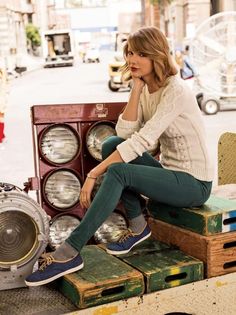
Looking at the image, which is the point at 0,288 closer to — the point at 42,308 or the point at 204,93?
the point at 42,308

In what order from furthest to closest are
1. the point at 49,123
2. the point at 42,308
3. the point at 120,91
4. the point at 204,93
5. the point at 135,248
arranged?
the point at 120,91
the point at 204,93
the point at 49,123
the point at 135,248
the point at 42,308

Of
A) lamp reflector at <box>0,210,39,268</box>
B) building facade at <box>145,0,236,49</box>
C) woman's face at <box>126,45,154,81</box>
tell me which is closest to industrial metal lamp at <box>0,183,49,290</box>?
lamp reflector at <box>0,210,39,268</box>

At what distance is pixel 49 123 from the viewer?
3465 mm

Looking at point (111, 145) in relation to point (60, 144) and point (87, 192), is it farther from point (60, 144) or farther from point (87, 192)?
point (60, 144)

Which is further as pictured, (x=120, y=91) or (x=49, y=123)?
(x=120, y=91)

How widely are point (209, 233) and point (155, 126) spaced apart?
61cm

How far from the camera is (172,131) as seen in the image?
9.17 feet

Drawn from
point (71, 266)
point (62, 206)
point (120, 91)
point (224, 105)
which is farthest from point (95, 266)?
point (120, 91)

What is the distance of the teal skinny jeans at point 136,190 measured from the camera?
2.60m

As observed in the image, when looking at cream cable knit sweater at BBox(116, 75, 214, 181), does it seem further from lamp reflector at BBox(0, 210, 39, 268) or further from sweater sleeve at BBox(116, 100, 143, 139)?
lamp reflector at BBox(0, 210, 39, 268)

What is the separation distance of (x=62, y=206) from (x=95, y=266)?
88cm

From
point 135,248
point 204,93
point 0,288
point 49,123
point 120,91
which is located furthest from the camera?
point 120,91

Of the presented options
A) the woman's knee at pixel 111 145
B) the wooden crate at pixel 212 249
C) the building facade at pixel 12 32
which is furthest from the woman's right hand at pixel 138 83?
the building facade at pixel 12 32

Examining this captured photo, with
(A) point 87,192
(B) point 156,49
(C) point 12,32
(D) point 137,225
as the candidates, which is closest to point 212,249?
(D) point 137,225
